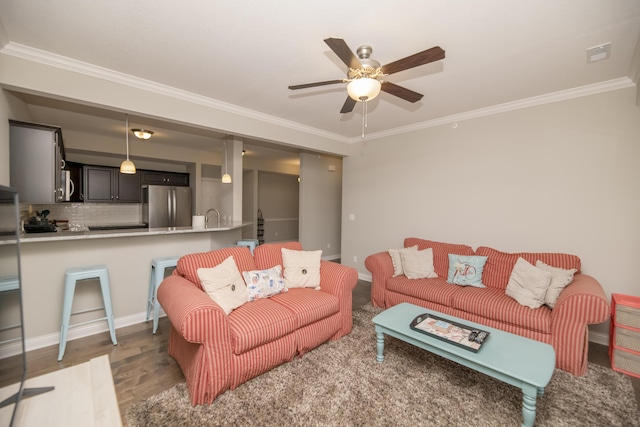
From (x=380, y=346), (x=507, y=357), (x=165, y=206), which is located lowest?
(x=380, y=346)

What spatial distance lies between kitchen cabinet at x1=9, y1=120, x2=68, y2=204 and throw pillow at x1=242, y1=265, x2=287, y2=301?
201 cm

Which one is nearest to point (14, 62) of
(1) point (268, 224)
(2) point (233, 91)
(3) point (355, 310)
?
(2) point (233, 91)

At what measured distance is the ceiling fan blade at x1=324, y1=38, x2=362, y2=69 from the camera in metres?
1.64

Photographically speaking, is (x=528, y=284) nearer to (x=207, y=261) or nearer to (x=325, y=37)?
(x=325, y=37)

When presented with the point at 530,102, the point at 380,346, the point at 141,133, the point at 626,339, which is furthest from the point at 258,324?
the point at 141,133

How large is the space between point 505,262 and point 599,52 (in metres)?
2.05

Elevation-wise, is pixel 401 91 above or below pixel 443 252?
above

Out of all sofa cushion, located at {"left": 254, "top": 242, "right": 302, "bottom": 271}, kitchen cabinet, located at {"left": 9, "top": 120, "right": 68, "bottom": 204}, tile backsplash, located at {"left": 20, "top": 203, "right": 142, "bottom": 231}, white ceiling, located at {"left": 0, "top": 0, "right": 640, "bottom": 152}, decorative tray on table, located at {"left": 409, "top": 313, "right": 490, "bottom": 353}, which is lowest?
decorative tray on table, located at {"left": 409, "top": 313, "right": 490, "bottom": 353}

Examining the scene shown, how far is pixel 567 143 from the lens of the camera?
3.05 meters

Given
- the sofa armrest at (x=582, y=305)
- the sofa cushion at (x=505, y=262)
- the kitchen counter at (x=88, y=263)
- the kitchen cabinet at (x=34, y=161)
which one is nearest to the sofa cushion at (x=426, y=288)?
the sofa cushion at (x=505, y=262)

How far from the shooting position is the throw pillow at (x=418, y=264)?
3500mm

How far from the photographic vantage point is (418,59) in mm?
1843

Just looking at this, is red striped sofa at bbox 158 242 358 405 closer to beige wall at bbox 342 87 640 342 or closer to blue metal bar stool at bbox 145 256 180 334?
blue metal bar stool at bbox 145 256 180 334

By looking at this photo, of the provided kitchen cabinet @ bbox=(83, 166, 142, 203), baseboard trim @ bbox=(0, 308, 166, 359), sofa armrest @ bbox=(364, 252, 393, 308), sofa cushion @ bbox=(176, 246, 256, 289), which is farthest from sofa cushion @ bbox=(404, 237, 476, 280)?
kitchen cabinet @ bbox=(83, 166, 142, 203)
